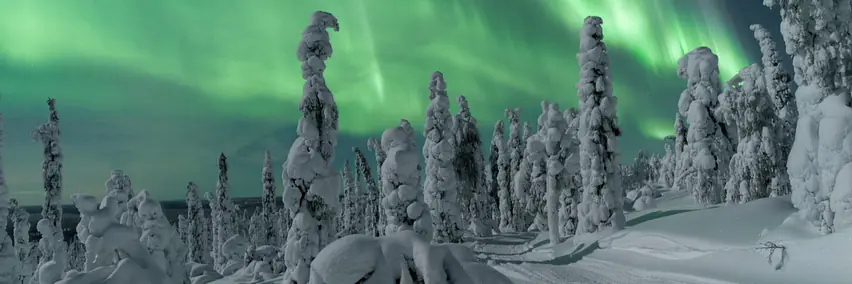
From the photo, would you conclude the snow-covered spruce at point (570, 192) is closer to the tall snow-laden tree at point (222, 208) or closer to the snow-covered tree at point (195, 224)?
the tall snow-laden tree at point (222, 208)

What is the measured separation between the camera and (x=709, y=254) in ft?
51.6

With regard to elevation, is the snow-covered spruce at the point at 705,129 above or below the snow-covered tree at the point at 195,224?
above

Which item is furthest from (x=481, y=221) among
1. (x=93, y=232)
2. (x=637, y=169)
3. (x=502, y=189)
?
(x=637, y=169)

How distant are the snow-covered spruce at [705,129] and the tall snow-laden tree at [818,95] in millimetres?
17059

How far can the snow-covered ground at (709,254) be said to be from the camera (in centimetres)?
1284

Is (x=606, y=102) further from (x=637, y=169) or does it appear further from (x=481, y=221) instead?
(x=637, y=169)

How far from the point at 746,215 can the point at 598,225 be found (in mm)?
7949

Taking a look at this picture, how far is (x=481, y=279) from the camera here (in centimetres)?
494

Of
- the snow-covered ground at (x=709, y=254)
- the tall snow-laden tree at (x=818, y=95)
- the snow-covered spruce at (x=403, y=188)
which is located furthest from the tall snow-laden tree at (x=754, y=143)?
the snow-covered spruce at (x=403, y=188)

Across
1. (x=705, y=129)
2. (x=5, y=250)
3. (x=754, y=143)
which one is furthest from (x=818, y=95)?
(x=5, y=250)

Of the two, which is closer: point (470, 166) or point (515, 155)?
point (470, 166)

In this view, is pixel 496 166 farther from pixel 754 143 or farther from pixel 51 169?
pixel 51 169

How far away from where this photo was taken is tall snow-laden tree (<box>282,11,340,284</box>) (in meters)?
17.6

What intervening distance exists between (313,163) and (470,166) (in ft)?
102
